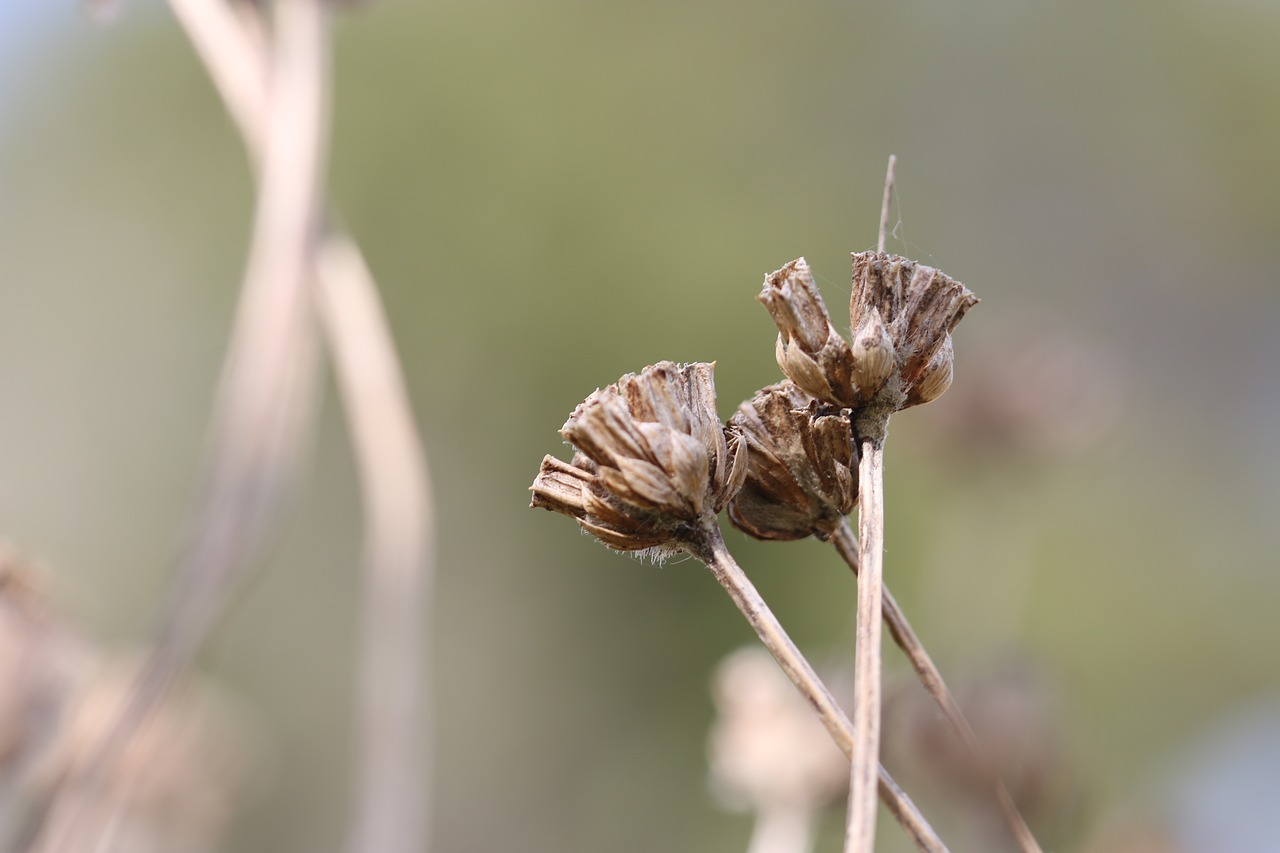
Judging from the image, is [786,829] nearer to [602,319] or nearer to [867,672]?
[867,672]

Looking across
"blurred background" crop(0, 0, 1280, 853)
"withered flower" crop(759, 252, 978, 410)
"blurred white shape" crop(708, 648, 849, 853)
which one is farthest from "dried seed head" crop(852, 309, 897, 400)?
"blurred background" crop(0, 0, 1280, 853)

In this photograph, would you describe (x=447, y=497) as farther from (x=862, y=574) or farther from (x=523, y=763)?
(x=862, y=574)

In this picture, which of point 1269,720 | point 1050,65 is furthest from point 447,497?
point 1050,65

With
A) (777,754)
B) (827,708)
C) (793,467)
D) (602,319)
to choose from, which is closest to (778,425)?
(793,467)

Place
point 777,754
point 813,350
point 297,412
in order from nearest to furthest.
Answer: point 813,350
point 297,412
point 777,754

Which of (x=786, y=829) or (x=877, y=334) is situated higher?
(x=877, y=334)

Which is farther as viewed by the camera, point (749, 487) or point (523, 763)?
point (523, 763)
